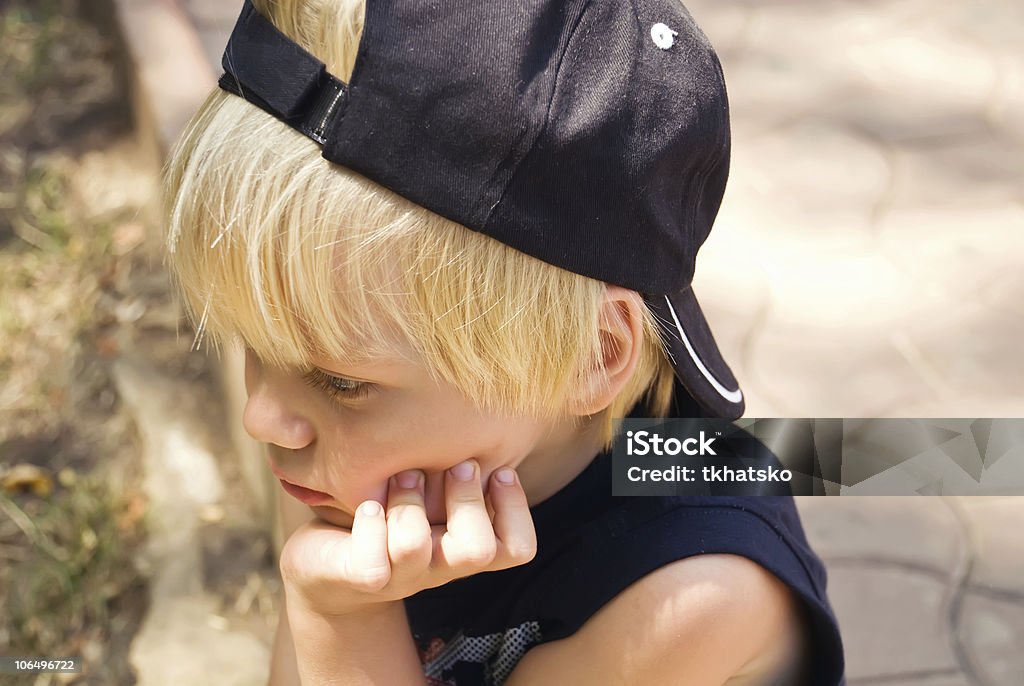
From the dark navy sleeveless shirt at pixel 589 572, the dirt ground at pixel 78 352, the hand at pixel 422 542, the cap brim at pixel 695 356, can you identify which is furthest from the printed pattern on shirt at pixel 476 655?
the dirt ground at pixel 78 352

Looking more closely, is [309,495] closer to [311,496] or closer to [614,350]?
[311,496]

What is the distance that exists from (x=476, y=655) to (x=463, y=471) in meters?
0.26

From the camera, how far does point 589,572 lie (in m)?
0.98

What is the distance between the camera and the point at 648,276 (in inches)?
33.9

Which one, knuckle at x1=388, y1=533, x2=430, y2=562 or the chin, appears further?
the chin

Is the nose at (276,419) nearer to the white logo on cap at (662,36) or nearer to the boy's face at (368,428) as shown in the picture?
the boy's face at (368,428)

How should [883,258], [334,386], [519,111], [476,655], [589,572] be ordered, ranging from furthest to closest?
[883,258] < [476,655] < [589,572] < [334,386] < [519,111]

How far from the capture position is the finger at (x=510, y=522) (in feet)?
2.94

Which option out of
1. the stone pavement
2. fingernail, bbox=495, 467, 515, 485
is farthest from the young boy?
the stone pavement

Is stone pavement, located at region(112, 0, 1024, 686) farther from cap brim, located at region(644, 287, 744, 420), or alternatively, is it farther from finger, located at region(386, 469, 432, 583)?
finger, located at region(386, 469, 432, 583)

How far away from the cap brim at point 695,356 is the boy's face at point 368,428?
13 cm

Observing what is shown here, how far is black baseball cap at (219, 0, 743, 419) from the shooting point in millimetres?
754

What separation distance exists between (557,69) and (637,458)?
1.29 feet

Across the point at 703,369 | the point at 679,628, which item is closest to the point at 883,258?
the point at 703,369
